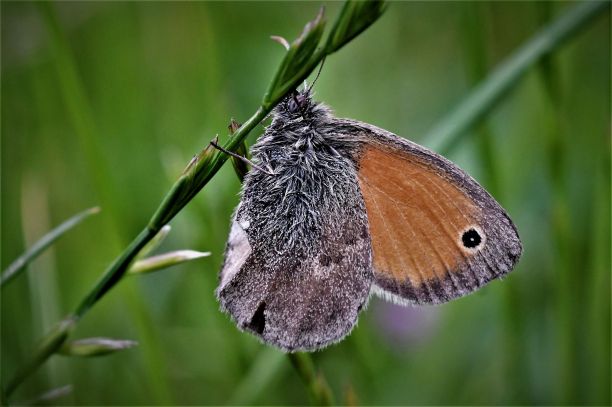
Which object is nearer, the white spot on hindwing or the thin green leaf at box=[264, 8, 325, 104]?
the thin green leaf at box=[264, 8, 325, 104]

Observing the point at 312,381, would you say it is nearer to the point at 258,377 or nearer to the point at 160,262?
the point at 160,262

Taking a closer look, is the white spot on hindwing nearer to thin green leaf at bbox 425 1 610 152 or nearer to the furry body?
the furry body

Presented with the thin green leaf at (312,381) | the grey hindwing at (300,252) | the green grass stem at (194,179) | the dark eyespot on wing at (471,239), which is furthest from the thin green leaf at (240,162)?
the dark eyespot on wing at (471,239)

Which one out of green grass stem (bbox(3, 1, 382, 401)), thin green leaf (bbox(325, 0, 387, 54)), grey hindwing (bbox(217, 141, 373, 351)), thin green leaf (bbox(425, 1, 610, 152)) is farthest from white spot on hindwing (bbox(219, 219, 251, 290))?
thin green leaf (bbox(325, 0, 387, 54))

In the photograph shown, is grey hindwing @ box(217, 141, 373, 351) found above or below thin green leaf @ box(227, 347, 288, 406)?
above

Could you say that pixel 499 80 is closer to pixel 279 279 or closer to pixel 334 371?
pixel 279 279

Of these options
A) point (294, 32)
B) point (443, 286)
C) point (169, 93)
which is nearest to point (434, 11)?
point (294, 32)

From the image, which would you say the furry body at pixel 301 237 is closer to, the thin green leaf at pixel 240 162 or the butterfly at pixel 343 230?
the butterfly at pixel 343 230
